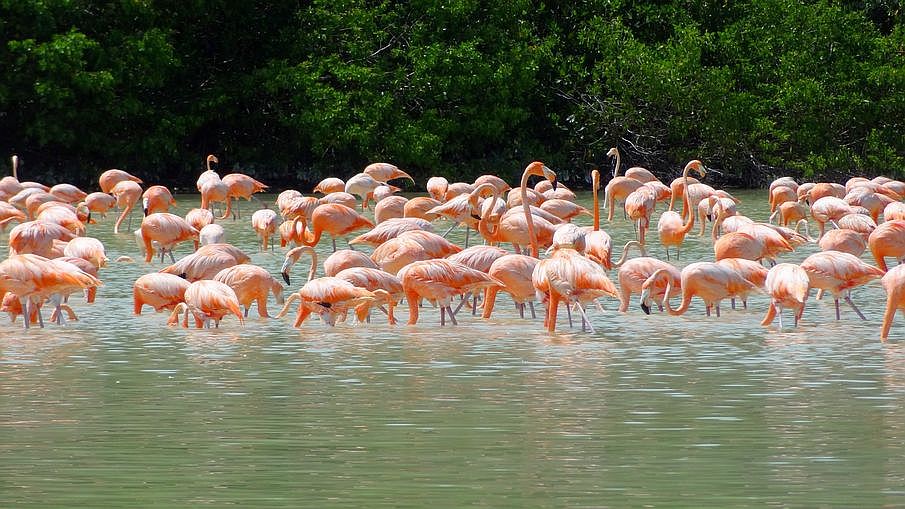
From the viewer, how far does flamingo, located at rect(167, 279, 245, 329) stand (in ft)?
31.9

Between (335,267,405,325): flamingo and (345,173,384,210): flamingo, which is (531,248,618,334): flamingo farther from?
(345,173,384,210): flamingo

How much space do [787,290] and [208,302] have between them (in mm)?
3707

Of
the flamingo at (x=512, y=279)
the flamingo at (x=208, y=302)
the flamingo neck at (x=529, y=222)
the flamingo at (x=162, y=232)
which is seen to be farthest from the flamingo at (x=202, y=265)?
the flamingo at (x=162, y=232)

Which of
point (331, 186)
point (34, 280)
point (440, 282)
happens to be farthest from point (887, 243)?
point (331, 186)

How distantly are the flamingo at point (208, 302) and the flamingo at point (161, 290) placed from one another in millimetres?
321

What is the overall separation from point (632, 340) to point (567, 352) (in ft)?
2.23

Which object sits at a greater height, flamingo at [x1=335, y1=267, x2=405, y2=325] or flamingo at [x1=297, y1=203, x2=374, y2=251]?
flamingo at [x1=297, y1=203, x2=374, y2=251]

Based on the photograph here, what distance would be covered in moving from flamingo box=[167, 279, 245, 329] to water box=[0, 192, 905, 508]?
181mm

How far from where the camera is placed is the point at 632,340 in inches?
374

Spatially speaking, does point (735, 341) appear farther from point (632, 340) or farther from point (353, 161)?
point (353, 161)

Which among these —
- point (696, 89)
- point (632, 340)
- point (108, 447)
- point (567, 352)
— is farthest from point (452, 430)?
point (696, 89)

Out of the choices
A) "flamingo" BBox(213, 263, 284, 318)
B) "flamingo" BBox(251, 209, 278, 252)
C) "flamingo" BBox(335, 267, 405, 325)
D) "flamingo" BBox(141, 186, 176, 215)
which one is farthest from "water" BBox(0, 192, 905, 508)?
"flamingo" BBox(141, 186, 176, 215)

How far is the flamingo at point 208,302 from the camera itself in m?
9.71

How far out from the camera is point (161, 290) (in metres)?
10.3
